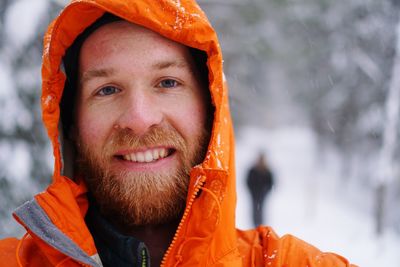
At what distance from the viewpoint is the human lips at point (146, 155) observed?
2.55 meters

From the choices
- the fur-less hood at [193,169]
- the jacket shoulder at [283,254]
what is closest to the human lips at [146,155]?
the fur-less hood at [193,169]

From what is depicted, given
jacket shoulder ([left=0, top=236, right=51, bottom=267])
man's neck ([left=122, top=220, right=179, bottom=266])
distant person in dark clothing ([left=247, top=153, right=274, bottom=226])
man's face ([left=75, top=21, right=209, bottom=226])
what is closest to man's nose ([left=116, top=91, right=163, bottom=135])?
man's face ([left=75, top=21, right=209, bottom=226])

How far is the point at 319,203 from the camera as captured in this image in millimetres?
19750

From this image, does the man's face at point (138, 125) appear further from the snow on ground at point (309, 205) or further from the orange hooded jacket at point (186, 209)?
the snow on ground at point (309, 205)

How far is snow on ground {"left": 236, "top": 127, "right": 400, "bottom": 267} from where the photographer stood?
1293 cm

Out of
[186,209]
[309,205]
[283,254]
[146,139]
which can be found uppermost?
[146,139]

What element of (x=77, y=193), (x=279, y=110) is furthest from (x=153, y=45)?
(x=279, y=110)

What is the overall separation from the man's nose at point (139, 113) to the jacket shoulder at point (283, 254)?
2.87 ft

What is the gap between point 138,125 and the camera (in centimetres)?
247

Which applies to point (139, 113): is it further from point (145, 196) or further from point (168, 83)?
point (145, 196)

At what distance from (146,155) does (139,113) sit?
25 centimetres

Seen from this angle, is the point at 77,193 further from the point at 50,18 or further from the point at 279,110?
the point at 279,110

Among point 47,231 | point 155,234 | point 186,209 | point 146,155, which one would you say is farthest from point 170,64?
point 47,231

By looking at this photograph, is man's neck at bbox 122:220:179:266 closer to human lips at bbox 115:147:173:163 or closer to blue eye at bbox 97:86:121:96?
human lips at bbox 115:147:173:163
